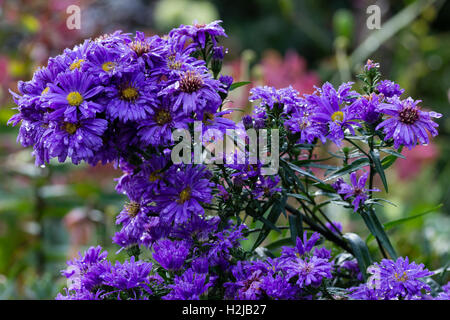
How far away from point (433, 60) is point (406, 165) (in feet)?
3.38

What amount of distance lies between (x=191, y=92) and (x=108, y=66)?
0.31 ft

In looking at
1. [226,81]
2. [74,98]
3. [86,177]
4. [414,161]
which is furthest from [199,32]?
[414,161]

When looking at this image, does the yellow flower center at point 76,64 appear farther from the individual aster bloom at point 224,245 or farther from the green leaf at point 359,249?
the green leaf at point 359,249

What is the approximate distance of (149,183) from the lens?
1.94ft

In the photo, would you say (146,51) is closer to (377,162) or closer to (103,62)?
(103,62)

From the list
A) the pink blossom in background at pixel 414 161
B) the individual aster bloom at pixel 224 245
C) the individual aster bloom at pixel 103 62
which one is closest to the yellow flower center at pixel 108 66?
the individual aster bloom at pixel 103 62

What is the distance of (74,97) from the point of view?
0.53 m

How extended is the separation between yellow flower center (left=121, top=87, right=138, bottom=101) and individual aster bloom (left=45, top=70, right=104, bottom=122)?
0.08 ft

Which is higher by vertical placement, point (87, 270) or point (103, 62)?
point (103, 62)

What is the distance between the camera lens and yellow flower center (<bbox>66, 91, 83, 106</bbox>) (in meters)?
0.53

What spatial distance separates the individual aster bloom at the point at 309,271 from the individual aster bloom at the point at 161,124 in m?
0.19

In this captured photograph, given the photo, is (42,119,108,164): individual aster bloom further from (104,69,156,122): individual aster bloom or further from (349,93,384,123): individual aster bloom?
(349,93,384,123): individual aster bloom

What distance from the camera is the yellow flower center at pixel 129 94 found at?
539 millimetres

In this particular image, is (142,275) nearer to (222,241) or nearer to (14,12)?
(222,241)
